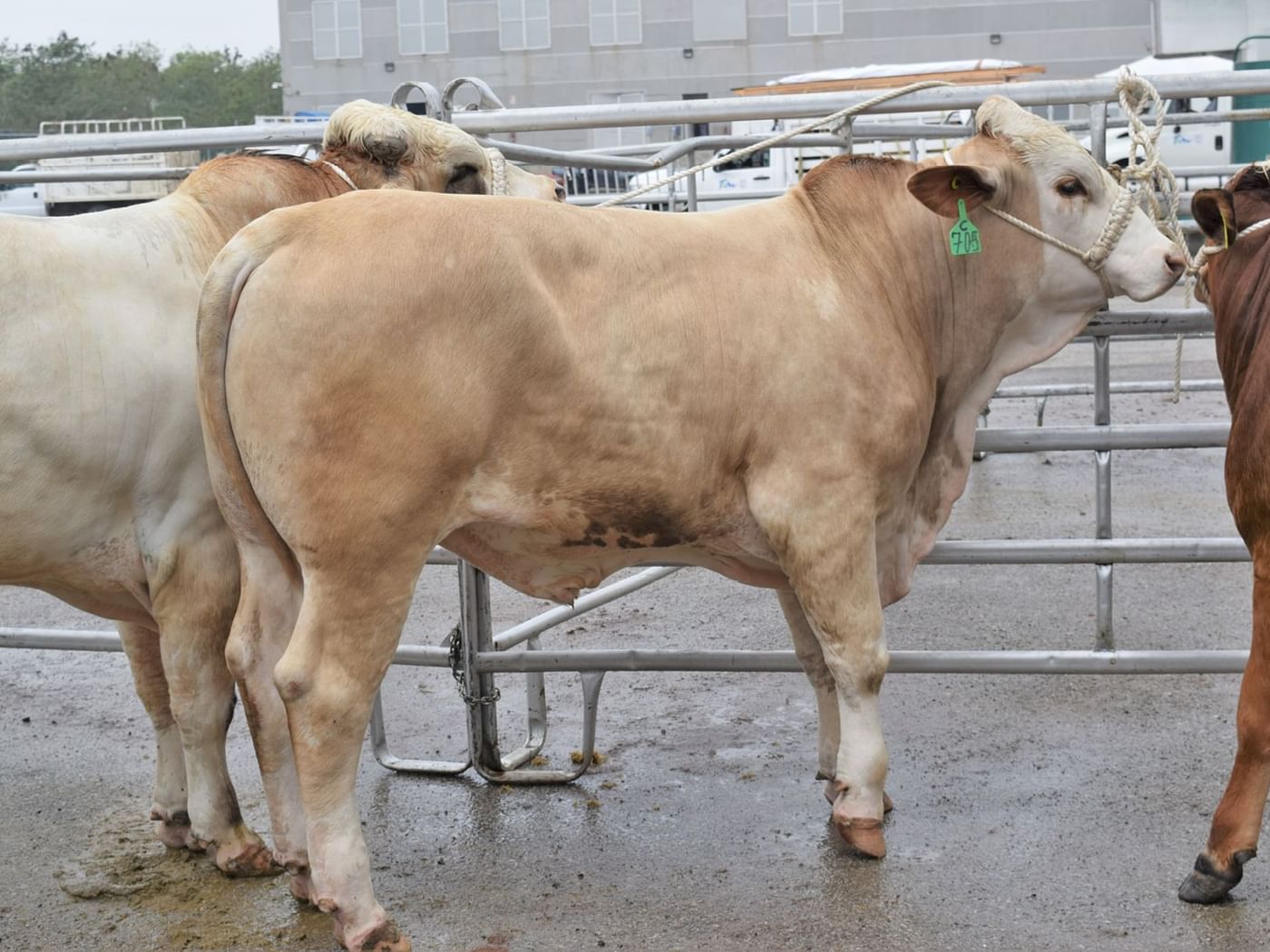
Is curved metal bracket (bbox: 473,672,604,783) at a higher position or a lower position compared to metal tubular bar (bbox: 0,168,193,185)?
lower

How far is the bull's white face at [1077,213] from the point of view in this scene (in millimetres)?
3922

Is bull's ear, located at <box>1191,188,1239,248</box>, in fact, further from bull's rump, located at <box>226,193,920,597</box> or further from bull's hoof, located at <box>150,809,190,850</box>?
bull's hoof, located at <box>150,809,190,850</box>

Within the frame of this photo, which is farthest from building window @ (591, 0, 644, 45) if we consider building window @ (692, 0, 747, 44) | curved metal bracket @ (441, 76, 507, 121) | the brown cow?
the brown cow

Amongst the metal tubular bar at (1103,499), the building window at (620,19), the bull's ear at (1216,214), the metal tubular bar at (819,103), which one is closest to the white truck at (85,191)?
the metal tubular bar at (819,103)

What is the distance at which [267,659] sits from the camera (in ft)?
11.9

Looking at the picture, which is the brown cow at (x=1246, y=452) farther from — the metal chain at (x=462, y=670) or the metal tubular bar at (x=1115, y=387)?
the metal tubular bar at (x=1115, y=387)

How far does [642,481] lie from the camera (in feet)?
11.6

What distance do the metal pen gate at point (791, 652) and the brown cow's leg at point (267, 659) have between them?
0.92 m

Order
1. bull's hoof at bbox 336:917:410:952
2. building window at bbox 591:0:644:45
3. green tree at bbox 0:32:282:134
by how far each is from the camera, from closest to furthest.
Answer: bull's hoof at bbox 336:917:410:952, building window at bbox 591:0:644:45, green tree at bbox 0:32:282:134

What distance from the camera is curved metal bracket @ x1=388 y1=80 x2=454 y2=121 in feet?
14.7

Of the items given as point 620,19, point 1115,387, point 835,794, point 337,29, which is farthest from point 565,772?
point 337,29

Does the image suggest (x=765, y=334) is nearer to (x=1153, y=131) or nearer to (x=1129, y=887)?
(x=1153, y=131)

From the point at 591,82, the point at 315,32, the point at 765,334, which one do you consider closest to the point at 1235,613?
the point at 765,334

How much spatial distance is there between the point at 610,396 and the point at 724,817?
1.44 metres
